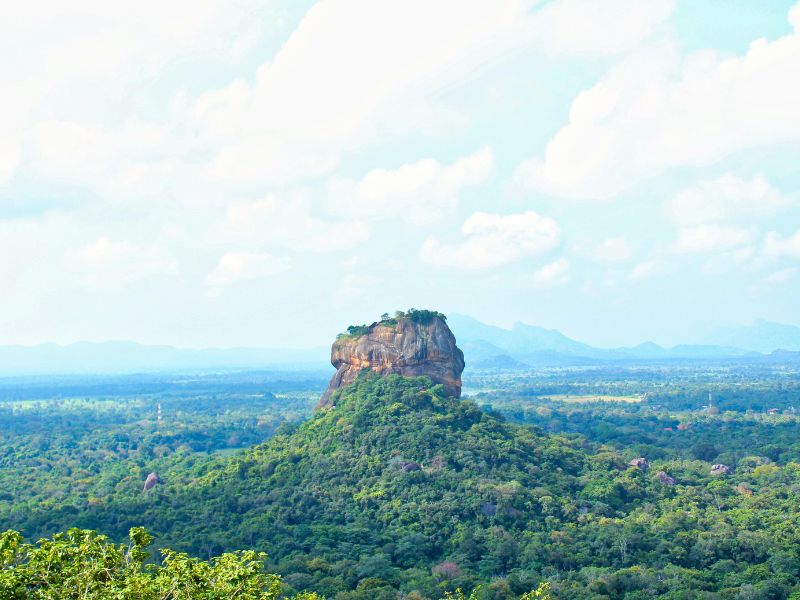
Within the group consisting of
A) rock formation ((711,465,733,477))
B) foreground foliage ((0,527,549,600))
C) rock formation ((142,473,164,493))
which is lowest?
rock formation ((711,465,733,477))

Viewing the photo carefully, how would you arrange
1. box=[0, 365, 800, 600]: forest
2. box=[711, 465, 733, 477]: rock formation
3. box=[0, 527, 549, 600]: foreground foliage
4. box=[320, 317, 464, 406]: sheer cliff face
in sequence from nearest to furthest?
1. box=[0, 527, 549, 600]: foreground foliage
2. box=[0, 365, 800, 600]: forest
3. box=[320, 317, 464, 406]: sheer cliff face
4. box=[711, 465, 733, 477]: rock formation

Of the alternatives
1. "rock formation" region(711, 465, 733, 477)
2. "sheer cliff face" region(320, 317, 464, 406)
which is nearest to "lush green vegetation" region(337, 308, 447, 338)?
"sheer cliff face" region(320, 317, 464, 406)

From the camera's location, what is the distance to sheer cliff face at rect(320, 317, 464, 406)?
5244 cm

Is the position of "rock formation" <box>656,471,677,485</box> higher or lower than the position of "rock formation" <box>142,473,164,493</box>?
lower

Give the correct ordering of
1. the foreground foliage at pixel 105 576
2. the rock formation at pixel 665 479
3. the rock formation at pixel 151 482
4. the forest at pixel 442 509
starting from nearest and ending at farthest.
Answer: the foreground foliage at pixel 105 576 < the forest at pixel 442 509 < the rock formation at pixel 665 479 < the rock formation at pixel 151 482

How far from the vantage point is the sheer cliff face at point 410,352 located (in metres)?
52.4

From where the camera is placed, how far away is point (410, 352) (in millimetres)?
52250

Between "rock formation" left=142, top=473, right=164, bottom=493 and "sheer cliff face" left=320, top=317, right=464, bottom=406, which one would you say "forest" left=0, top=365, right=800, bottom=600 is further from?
"sheer cliff face" left=320, top=317, right=464, bottom=406

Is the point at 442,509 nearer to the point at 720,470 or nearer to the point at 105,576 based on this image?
the point at 720,470

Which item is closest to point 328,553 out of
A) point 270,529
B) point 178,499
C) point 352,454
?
point 270,529

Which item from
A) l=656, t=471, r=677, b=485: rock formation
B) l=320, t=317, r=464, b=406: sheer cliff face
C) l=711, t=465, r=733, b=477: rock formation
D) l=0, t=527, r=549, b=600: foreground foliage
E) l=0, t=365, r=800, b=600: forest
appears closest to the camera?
l=0, t=527, r=549, b=600: foreground foliage

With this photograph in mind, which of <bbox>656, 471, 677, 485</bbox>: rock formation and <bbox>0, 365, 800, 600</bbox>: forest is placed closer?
<bbox>0, 365, 800, 600</bbox>: forest

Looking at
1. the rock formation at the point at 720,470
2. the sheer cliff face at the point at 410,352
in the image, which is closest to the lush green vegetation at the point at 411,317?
the sheer cliff face at the point at 410,352

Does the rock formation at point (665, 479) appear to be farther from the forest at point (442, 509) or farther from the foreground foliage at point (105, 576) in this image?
the foreground foliage at point (105, 576)
